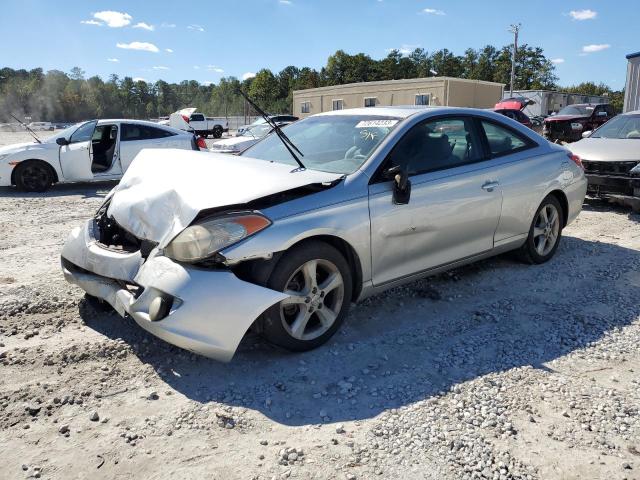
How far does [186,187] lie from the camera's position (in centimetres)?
333

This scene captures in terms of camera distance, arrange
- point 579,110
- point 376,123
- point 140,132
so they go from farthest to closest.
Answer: point 579,110
point 140,132
point 376,123

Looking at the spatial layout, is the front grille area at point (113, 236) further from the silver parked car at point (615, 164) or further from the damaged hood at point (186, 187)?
the silver parked car at point (615, 164)

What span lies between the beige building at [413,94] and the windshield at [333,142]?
39.5m

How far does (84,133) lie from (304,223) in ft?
29.6

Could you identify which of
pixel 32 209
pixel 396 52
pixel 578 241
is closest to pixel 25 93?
pixel 396 52

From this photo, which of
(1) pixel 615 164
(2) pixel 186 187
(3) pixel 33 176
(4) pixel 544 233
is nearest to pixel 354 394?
(2) pixel 186 187

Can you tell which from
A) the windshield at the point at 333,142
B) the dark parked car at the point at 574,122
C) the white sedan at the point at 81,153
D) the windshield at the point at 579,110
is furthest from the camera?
the windshield at the point at 579,110

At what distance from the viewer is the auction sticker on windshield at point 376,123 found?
406 centimetres

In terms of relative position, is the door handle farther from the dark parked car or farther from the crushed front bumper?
the dark parked car

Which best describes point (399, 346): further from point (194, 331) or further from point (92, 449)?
point (92, 449)

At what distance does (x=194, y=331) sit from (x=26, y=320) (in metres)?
1.81

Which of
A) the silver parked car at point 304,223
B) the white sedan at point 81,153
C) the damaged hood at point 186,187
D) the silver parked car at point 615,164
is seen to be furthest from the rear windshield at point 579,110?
the damaged hood at point 186,187

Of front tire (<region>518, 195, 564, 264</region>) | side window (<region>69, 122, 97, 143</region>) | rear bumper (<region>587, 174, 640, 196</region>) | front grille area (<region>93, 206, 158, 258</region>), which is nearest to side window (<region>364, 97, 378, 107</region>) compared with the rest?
side window (<region>69, 122, 97, 143</region>)

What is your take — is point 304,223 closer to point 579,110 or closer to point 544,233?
point 544,233
